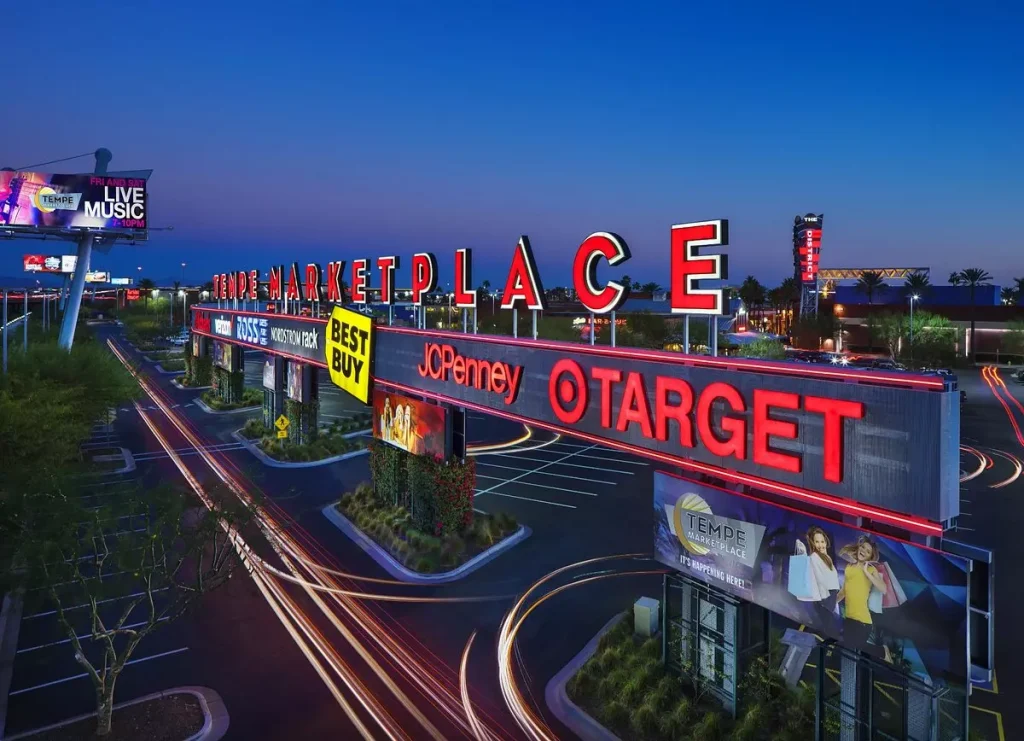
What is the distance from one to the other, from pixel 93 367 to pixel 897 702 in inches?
1470

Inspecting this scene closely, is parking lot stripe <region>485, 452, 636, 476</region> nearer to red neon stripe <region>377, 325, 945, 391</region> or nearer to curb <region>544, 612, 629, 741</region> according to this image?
red neon stripe <region>377, 325, 945, 391</region>

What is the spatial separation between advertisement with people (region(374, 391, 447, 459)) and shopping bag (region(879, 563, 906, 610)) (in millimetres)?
16376

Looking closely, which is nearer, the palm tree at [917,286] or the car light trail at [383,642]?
the car light trail at [383,642]

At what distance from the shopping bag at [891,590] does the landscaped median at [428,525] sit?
47.5ft

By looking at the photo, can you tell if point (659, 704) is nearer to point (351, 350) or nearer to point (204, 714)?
point (204, 714)

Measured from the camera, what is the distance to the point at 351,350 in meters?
31.3

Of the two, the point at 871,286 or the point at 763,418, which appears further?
the point at 871,286

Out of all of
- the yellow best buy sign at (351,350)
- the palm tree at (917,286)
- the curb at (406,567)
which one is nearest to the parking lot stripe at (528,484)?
the curb at (406,567)

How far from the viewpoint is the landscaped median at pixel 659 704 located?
47.6 ft

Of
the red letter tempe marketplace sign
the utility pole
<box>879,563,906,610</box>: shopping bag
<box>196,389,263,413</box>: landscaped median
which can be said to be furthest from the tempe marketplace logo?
<box>196,389,263,413</box>: landscaped median

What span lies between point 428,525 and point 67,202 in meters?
42.5

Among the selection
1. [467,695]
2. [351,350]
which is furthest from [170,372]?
[467,695]

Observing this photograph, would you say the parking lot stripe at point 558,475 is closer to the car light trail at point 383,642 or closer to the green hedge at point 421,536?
the green hedge at point 421,536

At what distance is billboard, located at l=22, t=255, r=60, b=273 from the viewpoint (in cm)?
8931
